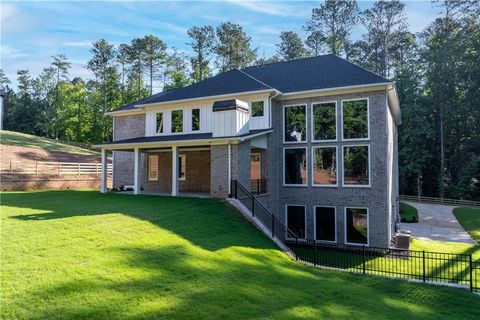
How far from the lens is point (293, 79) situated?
18.7 m

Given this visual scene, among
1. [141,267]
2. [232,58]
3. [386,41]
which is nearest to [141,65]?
[232,58]

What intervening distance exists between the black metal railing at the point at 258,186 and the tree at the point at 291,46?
36.3m

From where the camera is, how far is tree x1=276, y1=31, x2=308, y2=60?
4881 cm

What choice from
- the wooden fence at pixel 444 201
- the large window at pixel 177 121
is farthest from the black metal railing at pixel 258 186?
the wooden fence at pixel 444 201

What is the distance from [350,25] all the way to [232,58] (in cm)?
1609

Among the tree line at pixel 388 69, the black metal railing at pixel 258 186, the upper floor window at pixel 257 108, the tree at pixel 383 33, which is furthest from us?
the tree at pixel 383 33

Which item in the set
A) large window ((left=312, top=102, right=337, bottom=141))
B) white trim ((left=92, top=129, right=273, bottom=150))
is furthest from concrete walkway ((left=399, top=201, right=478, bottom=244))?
white trim ((left=92, top=129, right=273, bottom=150))

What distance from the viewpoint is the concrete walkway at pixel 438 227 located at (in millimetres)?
19594

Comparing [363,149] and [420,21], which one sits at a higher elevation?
[420,21]

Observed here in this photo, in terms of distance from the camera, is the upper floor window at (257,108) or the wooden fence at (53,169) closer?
the upper floor window at (257,108)

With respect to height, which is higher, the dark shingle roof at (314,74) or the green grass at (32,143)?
the dark shingle roof at (314,74)

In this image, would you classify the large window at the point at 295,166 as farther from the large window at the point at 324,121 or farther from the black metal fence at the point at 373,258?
the black metal fence at the point at 373,258

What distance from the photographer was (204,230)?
420 inches

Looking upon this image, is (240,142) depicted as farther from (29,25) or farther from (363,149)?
(29,25)
